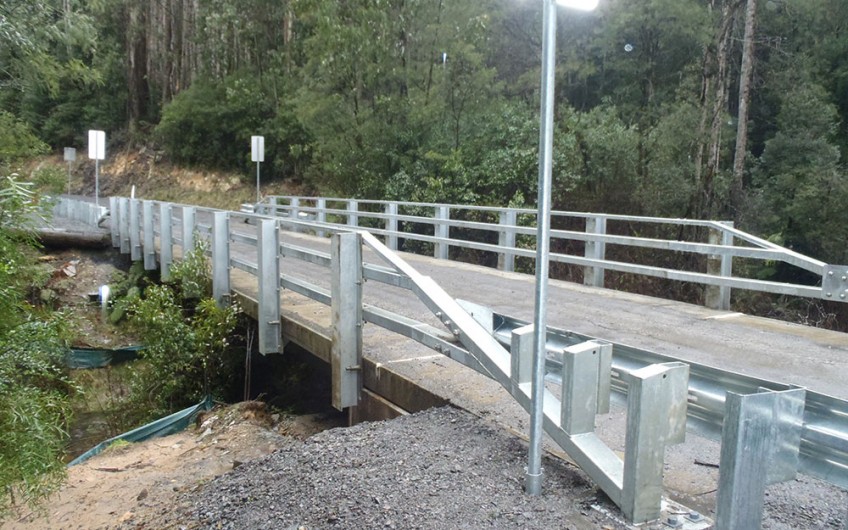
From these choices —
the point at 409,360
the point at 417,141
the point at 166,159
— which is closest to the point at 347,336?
the point at 409,360

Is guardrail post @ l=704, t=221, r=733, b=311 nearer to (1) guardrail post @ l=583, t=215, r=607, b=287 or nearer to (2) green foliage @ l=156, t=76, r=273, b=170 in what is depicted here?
(1) guardrail post @ l=583, t=215, r=607, b=287

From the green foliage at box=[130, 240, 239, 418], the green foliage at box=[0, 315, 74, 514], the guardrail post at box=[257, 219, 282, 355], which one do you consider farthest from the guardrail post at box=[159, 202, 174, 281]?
the green foliage at box=[0, 315, 74, 514]

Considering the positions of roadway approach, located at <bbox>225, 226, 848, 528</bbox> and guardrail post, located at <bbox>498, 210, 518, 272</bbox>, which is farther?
guardrail post, located at <bbox>498, 210, 518, 272</bbox>

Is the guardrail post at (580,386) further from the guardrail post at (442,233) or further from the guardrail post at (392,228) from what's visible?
the guardrail post at (392,228)

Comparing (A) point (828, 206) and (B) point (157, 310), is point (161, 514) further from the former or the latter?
(A) point (828, 206)

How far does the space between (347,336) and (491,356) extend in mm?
2055

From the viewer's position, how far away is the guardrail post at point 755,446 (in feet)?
8.38

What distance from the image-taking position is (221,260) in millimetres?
9680

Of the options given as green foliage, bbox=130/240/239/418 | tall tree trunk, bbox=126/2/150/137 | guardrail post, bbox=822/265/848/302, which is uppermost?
tall tree trunk, bbox=126/2/150/137

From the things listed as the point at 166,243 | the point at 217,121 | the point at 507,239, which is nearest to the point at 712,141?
the point at 507,239

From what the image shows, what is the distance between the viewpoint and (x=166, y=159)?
135 feet

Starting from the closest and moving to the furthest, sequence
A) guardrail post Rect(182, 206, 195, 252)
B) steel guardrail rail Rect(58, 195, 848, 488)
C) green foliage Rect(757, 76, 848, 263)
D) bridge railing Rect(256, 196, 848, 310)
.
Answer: steel guardrail rail Rect(58, 195, 848, 488)
bridge railing Rect(256, 196, 848, 310)
guardrail post Rect(182, 206, 195, 252)
green foliage Rect(757, 76, 848, 263)

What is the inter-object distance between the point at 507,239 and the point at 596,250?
2111 mm

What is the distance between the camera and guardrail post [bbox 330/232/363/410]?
231 inches
